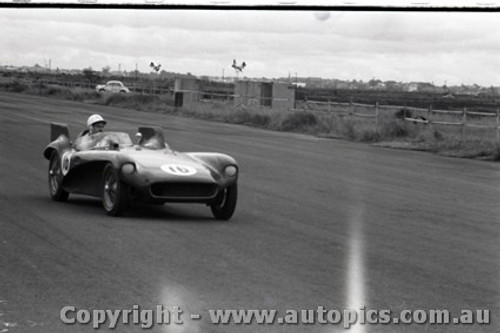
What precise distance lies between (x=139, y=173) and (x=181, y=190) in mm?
468

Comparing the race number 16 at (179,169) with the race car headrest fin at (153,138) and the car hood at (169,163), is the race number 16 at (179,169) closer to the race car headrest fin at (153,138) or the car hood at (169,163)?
the car hood at (169,163)

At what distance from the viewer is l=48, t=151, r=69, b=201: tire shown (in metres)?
11.8

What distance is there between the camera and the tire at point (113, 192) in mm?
10367

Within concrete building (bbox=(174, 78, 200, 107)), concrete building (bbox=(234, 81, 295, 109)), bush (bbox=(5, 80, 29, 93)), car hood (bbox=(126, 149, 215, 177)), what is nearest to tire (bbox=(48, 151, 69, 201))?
car hood (bbox=(126, 149, 215, 177))

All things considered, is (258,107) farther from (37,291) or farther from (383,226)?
(37,291)

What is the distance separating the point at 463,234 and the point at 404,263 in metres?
2.42

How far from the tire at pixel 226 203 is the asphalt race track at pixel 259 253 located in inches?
7.0

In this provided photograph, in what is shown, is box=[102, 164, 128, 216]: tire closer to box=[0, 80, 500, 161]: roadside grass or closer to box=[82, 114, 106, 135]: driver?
box=[82, 114, 106, 135]: driver

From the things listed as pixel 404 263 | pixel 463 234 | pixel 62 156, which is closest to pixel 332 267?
pixel 404 263

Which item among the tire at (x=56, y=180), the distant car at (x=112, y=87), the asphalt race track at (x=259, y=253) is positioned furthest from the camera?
the distant car at (x=112, y=87)

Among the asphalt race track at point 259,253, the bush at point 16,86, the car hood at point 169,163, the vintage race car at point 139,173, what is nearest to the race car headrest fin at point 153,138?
the vintage race car at point 139,173

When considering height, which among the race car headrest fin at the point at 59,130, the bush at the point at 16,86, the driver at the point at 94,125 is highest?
the driver at the point at 94,125

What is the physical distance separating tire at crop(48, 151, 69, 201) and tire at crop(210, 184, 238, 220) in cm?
197

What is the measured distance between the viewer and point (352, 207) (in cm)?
1268
